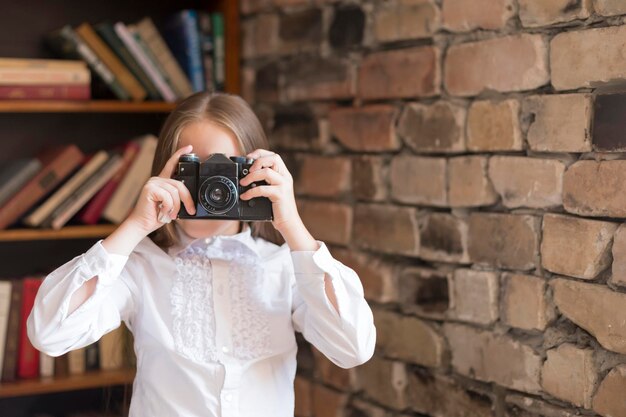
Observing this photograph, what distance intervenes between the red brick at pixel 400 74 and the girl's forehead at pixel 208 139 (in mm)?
425

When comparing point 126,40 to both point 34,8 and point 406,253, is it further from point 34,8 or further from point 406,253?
point 406,253

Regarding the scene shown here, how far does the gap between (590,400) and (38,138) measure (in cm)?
→ 153

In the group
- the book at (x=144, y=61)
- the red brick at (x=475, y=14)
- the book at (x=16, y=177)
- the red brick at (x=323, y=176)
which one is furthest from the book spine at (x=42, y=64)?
the red brick at (x=475, y=14)

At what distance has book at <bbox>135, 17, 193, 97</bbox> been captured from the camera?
2221 millimetres

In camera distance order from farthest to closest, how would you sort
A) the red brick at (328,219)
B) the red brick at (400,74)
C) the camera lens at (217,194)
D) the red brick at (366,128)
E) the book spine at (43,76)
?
the book spine at (43,76) → the red brick at (328,219) → the red brick at (366,128) → the red brick at (400,74) → the camera lens at (217,194)

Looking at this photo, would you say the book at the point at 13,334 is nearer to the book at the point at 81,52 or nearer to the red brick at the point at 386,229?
the book at the point at 81,52

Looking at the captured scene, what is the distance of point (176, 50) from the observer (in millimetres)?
2287

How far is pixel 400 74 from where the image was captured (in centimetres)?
172

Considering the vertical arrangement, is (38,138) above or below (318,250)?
above

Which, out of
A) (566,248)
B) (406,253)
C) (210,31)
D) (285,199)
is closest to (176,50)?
(210,31)

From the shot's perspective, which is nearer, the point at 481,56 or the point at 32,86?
the point at 481,56

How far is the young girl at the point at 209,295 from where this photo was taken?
1.33 metres

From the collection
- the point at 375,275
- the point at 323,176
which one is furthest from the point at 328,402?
the point at 323,176

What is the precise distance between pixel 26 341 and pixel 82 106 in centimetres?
57
